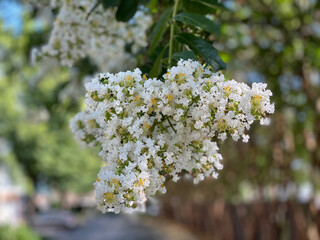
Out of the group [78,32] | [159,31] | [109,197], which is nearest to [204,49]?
[159,31]

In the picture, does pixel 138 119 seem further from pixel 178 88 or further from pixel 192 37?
pixel 192 37

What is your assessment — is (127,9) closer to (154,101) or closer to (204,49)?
(204,49)

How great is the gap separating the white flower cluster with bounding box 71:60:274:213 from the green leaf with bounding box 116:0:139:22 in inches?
30.0

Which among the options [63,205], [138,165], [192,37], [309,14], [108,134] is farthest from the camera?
[63,205]

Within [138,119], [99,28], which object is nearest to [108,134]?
[138,119]

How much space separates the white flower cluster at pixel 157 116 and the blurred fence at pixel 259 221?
6194 millimetres

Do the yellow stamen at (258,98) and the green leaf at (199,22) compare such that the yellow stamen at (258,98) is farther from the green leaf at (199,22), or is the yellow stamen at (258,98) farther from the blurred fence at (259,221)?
the blurred fence at (259,221)

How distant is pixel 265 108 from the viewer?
4.37 ft

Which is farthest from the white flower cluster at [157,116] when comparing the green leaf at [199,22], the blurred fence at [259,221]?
the blurred fence at [259,221]

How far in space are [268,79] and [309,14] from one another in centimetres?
135

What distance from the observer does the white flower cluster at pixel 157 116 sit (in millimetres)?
1265

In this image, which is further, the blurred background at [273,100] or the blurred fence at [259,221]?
the blurred fence at [259,221]

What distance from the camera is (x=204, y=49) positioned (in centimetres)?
163

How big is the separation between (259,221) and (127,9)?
29.9 ft
